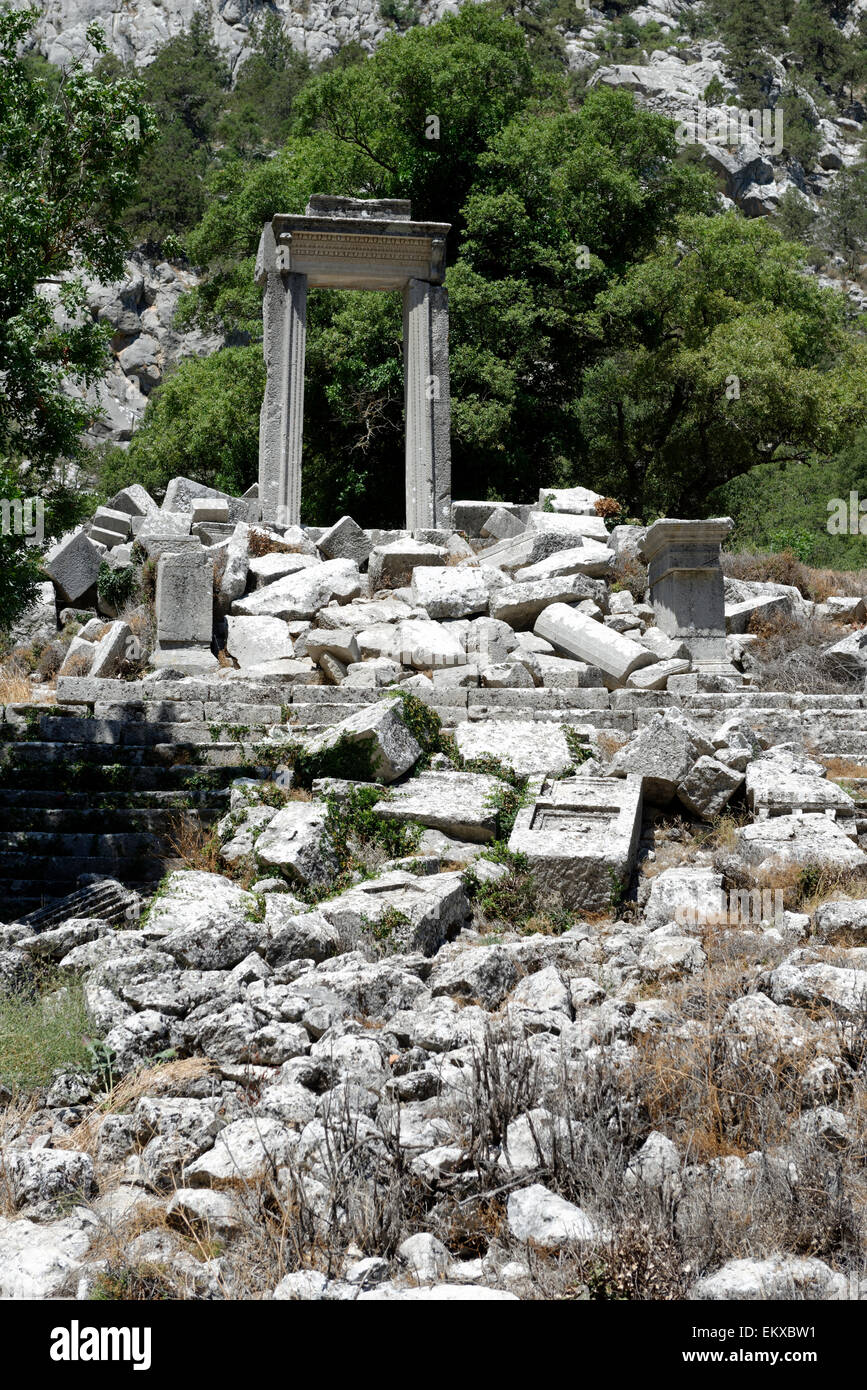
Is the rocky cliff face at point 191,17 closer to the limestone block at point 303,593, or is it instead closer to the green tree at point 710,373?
the green tree at point 710,373

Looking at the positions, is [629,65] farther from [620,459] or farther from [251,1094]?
[251,1094]

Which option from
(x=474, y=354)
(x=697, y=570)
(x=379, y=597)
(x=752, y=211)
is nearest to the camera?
(x=697, y=570)

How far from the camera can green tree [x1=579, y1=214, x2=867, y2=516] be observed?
58.2 feet

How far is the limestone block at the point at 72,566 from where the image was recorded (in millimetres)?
12047

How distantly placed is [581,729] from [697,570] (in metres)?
3.42

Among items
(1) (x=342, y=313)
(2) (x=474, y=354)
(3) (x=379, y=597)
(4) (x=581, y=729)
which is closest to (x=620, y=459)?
(2) (x=474, y=354)

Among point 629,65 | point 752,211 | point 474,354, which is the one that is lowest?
point 474,354

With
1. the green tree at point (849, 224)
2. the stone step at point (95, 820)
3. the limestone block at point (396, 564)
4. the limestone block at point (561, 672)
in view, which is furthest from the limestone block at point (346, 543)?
the green tree at point (849, 224)

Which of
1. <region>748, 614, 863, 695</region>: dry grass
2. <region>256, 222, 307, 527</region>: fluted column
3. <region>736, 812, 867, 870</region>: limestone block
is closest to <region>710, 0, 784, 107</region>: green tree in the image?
<region>256, 222, 307, 527</region>: fluted column

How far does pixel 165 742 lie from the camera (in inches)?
343

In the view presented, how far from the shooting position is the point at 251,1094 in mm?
4262

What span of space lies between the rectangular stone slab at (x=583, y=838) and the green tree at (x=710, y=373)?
11.8 meters

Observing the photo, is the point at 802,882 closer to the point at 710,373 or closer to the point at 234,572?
the point at 234,572
